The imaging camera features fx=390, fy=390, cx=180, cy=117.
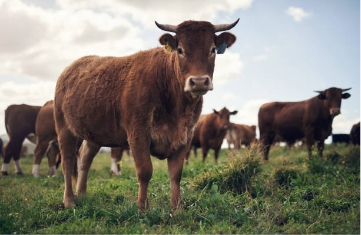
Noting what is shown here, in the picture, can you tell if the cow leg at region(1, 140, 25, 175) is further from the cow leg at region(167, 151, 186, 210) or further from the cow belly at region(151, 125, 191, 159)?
the cow belly at region(151, 125, 191, 159)

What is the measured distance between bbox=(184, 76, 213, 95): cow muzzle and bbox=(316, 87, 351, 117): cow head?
925 cm

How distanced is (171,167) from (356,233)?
259 cm

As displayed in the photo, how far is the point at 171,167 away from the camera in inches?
227

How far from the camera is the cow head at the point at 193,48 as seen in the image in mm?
4953

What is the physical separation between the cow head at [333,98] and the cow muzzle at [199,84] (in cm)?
925

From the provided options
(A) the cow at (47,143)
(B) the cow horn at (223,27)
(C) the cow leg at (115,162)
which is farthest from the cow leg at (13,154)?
(B) the cow horn at (223,27)

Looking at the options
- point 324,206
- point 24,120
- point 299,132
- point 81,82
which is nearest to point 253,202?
point 324,206

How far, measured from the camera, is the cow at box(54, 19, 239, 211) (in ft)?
17.1

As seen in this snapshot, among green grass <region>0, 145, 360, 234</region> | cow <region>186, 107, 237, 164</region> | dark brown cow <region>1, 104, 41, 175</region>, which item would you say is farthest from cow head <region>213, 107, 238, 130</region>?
green grass <region>0, 145, 360, 234</region>

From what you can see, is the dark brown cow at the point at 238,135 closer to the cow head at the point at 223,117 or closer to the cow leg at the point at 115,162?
the cow head at the point at 223,117

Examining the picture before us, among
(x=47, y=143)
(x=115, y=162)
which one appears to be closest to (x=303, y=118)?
(x=115, y=162)

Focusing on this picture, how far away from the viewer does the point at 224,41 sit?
18.9 feet

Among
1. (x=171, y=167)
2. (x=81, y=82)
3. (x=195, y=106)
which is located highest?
(x=81, y=82)

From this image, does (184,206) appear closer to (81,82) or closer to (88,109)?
(88,109)
